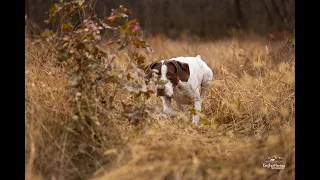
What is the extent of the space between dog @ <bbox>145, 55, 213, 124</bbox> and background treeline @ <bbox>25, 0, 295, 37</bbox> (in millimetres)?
413

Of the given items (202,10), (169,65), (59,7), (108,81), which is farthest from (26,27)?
(202,10)

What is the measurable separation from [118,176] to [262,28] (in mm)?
2637

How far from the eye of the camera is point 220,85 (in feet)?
18.5

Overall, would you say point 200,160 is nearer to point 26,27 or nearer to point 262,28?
point 26,27

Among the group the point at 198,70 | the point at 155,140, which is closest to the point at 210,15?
the point at 198,70

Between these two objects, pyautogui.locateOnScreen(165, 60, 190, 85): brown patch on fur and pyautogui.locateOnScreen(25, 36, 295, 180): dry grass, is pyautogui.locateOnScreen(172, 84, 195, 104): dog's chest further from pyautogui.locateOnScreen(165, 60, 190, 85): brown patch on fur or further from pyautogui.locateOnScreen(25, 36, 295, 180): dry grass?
pyautogui.locateOnScreen(25, 36, 295, 180): dry grass

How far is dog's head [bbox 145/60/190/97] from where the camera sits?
507cm

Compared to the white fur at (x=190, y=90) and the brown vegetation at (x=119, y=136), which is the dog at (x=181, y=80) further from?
the brown vegetation at (x=119, y=136)

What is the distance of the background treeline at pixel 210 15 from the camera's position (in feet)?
17.3

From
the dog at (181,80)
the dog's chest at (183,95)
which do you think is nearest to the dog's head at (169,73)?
the dog at (181,80)

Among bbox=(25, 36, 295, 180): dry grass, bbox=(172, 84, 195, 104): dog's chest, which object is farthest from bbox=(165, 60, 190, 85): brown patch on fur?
bbox=(25, 36, 295, 180): dry grass

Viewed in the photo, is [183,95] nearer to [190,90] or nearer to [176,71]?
[190,90]

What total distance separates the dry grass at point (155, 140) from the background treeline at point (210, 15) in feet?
1.85

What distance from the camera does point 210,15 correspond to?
18.6 ft
